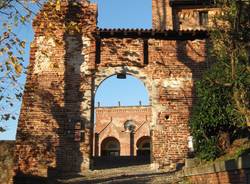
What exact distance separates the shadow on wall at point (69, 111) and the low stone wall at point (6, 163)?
4271 millimetres

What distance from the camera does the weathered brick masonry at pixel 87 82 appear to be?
1321 cm

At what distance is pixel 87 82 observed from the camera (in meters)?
13.9

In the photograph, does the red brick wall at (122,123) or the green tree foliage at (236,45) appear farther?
the red brick wall at (122,123)

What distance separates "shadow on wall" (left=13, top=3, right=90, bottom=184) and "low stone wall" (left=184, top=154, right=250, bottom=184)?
5536 mm

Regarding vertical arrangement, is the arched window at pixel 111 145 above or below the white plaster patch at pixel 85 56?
below

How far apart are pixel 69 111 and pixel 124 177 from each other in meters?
3.97

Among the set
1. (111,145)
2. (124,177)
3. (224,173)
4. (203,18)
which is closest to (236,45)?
(224,173)

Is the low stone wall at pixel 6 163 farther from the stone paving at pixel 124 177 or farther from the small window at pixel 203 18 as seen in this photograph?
the small window at pixel 203 18

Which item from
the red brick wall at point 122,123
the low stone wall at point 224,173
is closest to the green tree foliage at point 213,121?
the low stone wall at point 224,173

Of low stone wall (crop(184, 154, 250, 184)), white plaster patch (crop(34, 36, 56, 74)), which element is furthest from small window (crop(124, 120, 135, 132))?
low stone wall (crop(184, 154, 250, 184))

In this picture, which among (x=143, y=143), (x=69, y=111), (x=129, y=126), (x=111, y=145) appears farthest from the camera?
(x=129, y=126)

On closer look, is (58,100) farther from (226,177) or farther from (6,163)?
(226,177)

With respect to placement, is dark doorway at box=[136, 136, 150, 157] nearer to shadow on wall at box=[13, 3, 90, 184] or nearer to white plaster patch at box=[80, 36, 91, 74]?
white plaster patch at box=[80, 36, 91, 74]

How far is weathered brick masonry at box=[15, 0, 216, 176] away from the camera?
13.2 metres
